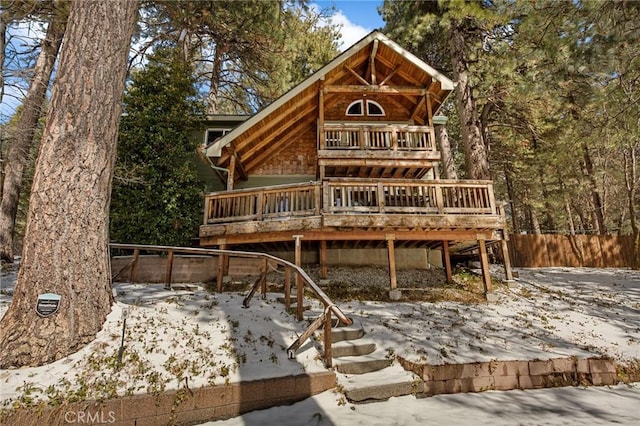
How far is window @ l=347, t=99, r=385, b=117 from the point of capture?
1309 centimetres

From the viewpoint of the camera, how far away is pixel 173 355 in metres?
4.22

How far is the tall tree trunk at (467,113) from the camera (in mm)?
12023

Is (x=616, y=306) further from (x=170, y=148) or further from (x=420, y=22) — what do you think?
(x=170, y=148)

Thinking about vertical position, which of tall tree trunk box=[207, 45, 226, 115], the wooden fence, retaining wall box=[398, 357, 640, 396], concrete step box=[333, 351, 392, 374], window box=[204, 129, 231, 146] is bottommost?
retaining wall box=[398, 357, 640, 396]

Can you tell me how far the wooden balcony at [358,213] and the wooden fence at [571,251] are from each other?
7.22 meters

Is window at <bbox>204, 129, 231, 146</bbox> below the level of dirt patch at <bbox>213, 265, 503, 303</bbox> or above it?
above

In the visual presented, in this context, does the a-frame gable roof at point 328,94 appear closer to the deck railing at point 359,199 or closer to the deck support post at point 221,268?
the deck railing at point 359,199

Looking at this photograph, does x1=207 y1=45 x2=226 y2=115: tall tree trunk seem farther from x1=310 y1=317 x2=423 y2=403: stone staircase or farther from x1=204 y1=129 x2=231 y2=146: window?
x1=310 y1=317 x2=423 y2=403: stone staircase

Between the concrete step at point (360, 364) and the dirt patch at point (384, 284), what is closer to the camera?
the concrete step at point (360, 364)

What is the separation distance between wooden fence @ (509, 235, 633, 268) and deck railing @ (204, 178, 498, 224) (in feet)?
23.2

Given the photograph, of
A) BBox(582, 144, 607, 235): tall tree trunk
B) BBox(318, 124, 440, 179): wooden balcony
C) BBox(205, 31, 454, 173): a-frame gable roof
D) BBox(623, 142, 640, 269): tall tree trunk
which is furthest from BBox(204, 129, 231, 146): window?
BBox(623, 142, 640, 269): tall tree trunk

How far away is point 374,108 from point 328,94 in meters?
2.17

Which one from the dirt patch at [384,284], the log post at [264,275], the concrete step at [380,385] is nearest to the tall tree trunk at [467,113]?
the dirt patch at [384,284]

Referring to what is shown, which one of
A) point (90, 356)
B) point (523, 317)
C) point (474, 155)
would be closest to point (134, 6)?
point (90, 356)
